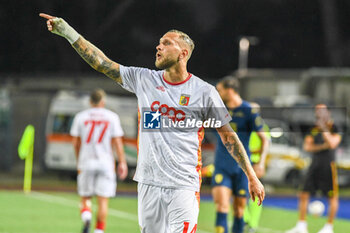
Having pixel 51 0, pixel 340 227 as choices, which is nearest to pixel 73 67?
pixel 51 0

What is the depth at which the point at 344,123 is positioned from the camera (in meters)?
25.1

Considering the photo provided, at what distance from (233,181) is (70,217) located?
18.0ft

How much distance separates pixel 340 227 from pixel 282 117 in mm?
12491

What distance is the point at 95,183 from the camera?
9.92m

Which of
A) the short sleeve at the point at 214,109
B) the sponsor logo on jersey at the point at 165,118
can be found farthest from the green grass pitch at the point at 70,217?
the short sleeve at the point at 214,109

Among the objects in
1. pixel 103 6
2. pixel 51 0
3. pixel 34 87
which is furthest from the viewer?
pixel 34 87

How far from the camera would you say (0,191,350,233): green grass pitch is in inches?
469

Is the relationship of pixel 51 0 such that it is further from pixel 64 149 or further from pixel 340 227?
pixel 340 227

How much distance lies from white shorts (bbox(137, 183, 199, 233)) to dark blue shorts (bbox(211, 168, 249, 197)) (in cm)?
348

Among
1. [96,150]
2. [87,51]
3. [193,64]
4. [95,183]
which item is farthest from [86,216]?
[193,64]

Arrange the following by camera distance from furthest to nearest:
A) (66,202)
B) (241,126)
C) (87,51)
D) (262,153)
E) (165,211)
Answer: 1. (66,202)
2. (262,153)
3. (241,126)
4. (87,51)
5. (165,211)

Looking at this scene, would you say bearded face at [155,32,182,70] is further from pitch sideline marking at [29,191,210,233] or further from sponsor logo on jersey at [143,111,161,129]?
pitch sideline marking at [29,191,210,233]

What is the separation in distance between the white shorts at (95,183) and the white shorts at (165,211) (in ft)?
14.6

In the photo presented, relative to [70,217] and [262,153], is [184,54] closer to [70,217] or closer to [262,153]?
[262,153]
